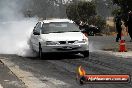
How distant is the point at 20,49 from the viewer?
20.1 meters

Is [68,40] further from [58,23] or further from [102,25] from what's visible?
[102,25]

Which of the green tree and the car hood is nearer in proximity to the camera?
the car hood


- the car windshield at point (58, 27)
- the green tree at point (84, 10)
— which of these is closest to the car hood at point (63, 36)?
the car windshield at point (58, 27)

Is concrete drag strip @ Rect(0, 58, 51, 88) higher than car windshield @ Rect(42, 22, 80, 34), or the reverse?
car windshield @ Rect(42, 22, 80, 34)

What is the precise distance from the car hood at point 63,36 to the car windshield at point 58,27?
0.41 meters

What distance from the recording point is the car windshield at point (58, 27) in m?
17.1

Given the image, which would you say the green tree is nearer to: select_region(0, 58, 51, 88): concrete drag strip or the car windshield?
the car windshield

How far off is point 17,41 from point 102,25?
31.7 meters

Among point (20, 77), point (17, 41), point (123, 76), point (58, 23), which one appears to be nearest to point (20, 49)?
point (17, 41)

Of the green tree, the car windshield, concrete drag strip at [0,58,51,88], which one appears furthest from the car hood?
the green tree

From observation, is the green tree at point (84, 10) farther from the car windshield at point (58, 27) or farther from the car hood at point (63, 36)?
the car hood at point (63, 36)

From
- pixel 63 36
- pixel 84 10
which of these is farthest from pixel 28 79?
pixel 84 10

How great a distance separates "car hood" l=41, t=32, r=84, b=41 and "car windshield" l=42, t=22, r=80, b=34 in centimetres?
41

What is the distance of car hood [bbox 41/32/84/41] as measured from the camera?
53.0ft
